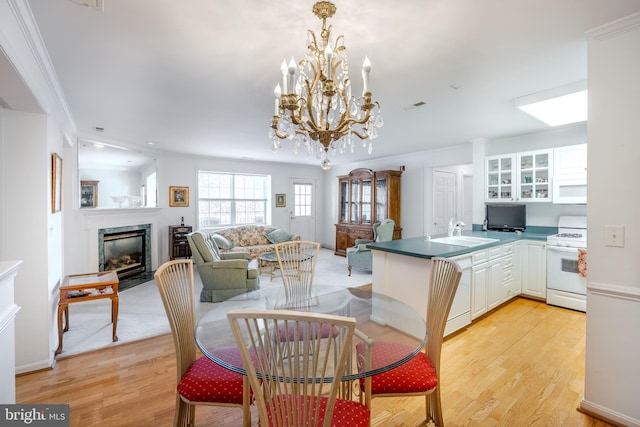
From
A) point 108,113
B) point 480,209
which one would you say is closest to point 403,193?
point 480,209

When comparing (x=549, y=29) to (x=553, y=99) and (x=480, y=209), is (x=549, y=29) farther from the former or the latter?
(x=480, y=209)

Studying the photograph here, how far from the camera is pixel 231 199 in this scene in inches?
283

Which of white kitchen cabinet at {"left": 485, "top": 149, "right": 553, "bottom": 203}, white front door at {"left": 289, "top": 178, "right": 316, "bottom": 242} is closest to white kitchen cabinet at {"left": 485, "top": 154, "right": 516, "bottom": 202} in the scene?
white kitchen cabinet at {"left": 485, "top": 149, "right": 553, "bottom": 203}

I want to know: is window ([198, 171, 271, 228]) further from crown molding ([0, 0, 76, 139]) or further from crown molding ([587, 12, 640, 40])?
crown molding ([587, 12, 640, 40])

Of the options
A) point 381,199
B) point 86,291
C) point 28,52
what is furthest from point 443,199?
point 28,52

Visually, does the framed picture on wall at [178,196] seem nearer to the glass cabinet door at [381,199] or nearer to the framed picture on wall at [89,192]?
the framed picture on wall at [89,192]

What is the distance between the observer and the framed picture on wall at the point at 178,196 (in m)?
6.18

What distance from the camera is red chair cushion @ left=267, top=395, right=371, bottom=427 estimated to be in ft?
3.45

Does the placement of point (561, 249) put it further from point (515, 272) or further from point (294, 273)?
point (294, 273)

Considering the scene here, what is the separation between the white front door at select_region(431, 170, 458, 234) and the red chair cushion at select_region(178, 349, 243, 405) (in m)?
5.31

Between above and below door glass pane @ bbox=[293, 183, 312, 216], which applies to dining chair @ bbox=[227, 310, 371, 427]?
below

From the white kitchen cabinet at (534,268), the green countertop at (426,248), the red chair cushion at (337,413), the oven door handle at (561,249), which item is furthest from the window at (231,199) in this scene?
the red chair cushion at (337,413)

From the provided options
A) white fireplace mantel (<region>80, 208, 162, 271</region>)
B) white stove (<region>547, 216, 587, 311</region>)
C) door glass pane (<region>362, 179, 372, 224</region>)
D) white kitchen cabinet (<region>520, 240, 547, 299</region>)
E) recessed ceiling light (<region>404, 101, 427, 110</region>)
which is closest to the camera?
recessed ceiling light (<region>404, 101, 427, 110</region>)

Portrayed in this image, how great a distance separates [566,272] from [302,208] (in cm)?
585
